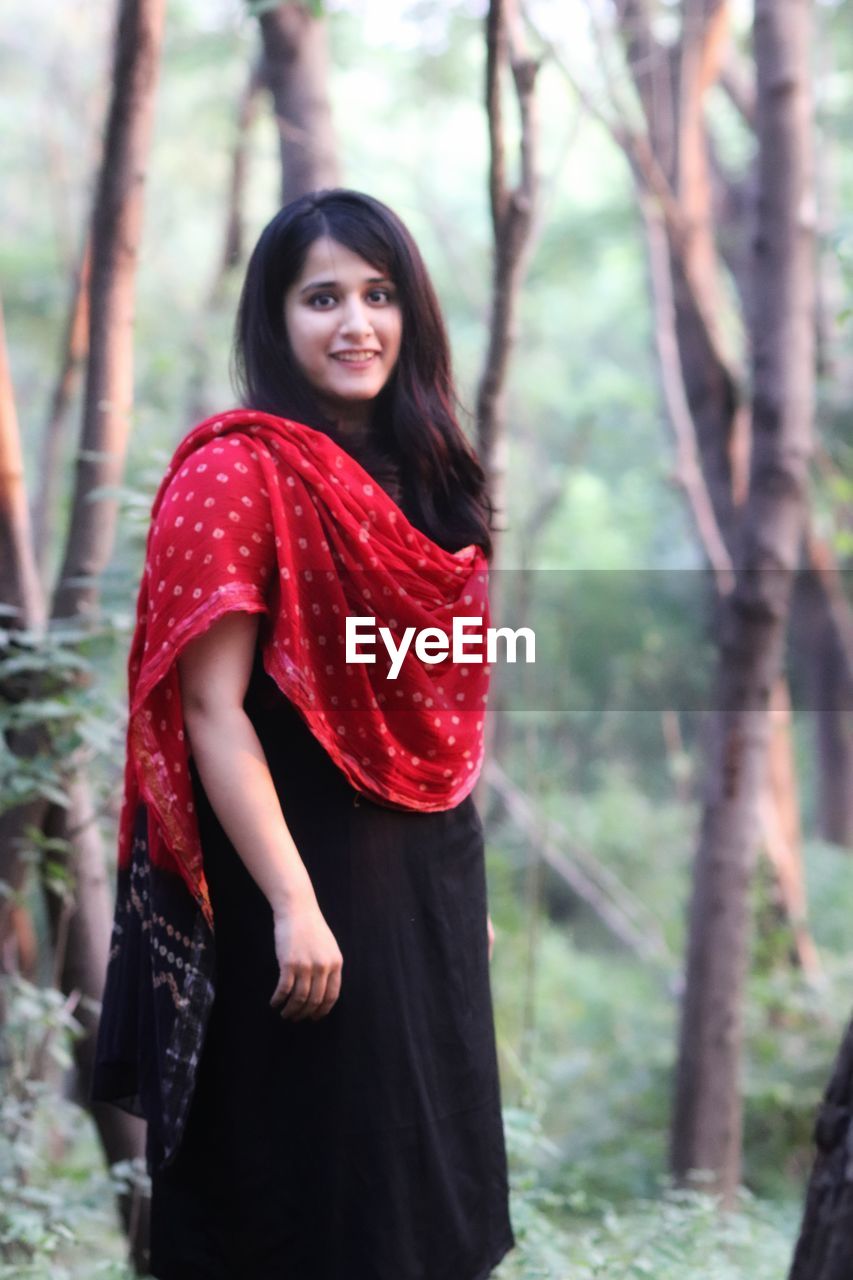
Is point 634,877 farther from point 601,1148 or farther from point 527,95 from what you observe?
point 527,95

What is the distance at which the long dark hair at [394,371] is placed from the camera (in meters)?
1.79

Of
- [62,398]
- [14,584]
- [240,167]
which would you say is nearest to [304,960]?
[14,584]

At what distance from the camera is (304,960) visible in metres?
1.59

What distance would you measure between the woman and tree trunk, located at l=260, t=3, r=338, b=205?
5.64ft

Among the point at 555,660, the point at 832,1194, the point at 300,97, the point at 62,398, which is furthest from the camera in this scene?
the point at 555,660

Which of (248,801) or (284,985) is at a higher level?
(248,801)

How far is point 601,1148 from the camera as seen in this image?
510 centimetres

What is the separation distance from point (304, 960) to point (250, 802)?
177 mm

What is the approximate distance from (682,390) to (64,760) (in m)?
2.92

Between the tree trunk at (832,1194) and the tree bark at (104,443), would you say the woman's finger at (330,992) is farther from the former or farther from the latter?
the tree bark at (104,443)

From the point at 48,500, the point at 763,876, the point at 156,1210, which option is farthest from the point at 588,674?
the point at 156,1210

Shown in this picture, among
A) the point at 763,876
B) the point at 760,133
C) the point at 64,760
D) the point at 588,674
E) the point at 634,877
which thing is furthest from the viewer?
the point at 588,674
